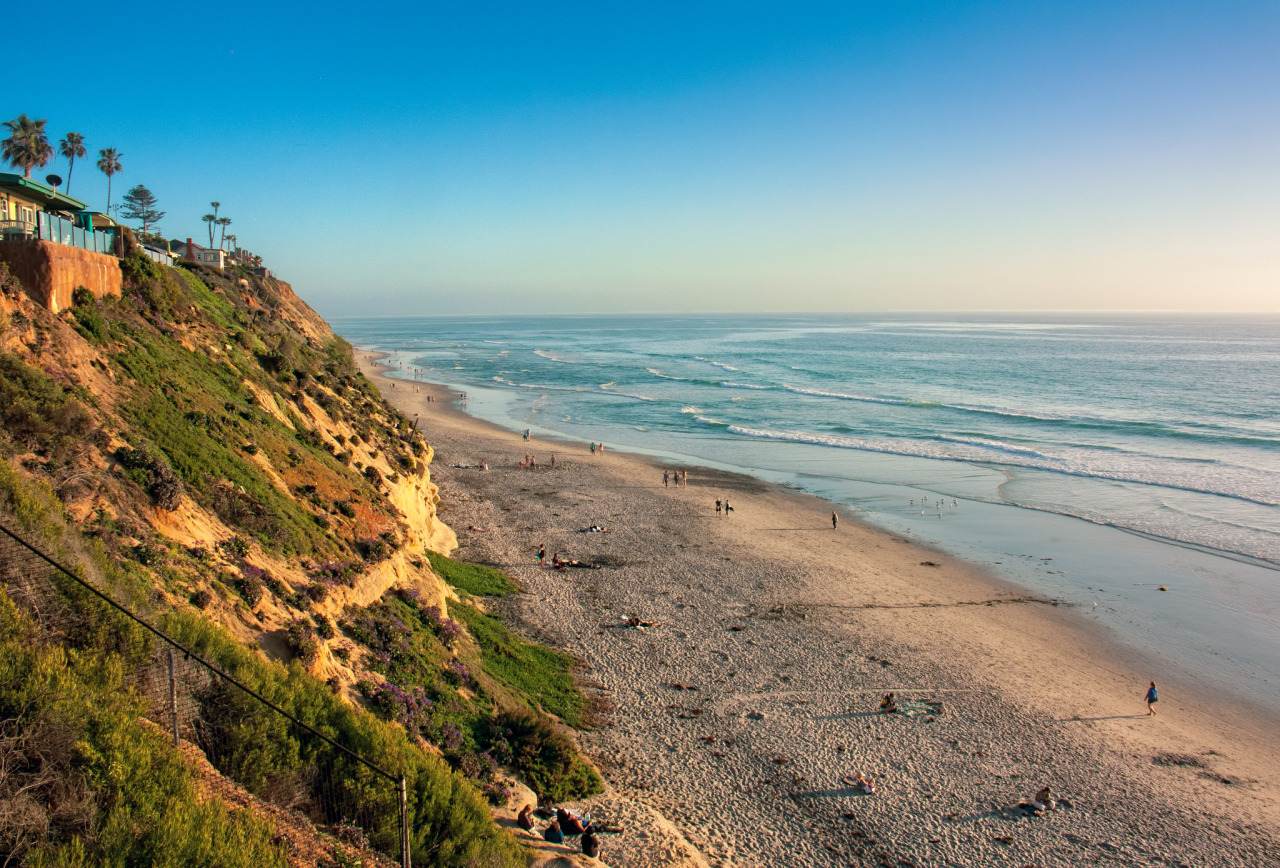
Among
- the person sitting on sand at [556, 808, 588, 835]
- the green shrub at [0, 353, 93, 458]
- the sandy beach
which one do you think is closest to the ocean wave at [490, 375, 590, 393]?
the sandy beach

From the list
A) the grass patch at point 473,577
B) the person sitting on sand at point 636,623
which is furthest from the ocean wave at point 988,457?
the grass patch at point 473,577

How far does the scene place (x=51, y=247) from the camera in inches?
647

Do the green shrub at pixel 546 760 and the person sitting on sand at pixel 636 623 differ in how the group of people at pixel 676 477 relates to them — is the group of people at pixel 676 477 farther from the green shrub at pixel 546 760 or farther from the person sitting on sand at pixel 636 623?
the green shrub at pixel 546 760

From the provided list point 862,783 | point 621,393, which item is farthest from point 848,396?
point 862,783

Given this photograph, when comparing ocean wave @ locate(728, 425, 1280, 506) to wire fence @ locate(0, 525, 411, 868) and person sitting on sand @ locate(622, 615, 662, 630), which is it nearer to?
person sitting on sand @ locate(622, 615, 662, 630)

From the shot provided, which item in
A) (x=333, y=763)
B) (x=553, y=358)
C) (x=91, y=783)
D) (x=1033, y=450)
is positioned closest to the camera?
(x=91, y=783)

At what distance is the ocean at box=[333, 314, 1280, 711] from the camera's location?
94.5 feet

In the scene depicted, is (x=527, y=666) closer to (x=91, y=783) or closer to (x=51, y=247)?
(x=91, y=783)

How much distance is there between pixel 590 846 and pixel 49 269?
16930 mm

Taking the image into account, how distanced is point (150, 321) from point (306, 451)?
228 inches

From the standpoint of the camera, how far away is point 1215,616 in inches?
1030

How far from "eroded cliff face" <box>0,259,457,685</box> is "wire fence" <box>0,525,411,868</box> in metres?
2.69

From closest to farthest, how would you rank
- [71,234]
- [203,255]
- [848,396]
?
[71,234] < [203,255] < [848,396]

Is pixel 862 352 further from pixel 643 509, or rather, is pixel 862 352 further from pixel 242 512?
pixel 242 512
